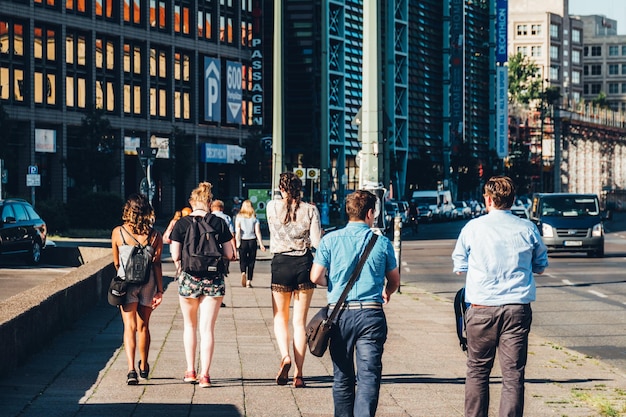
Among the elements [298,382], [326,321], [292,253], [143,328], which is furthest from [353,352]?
[143,328]

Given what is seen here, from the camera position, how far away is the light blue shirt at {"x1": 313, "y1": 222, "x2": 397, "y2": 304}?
775 centimetres

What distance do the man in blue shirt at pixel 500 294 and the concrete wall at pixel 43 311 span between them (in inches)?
163

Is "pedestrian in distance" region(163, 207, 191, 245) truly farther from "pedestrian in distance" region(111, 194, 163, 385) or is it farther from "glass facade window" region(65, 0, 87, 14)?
"glass facade window" region(65, 0, 87, 14)

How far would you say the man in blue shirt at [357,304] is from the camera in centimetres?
759

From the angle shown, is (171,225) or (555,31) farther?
(555,31)

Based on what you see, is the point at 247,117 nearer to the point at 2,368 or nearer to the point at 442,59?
the point at 442,59

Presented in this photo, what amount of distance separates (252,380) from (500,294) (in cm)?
335

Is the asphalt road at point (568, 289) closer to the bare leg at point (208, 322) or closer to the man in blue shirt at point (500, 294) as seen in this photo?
the bare leg at point (208, 322)

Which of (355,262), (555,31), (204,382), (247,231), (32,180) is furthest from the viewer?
(555,31)

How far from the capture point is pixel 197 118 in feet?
275

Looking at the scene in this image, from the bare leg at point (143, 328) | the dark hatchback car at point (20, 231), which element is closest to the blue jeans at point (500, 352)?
the bare leg at point (143, 328)

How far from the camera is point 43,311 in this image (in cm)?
1237

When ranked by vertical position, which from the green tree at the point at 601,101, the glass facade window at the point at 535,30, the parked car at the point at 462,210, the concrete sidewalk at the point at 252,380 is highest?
the glass facade window at the point at 535,30

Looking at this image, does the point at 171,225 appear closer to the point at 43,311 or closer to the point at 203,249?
the point at 43,311
